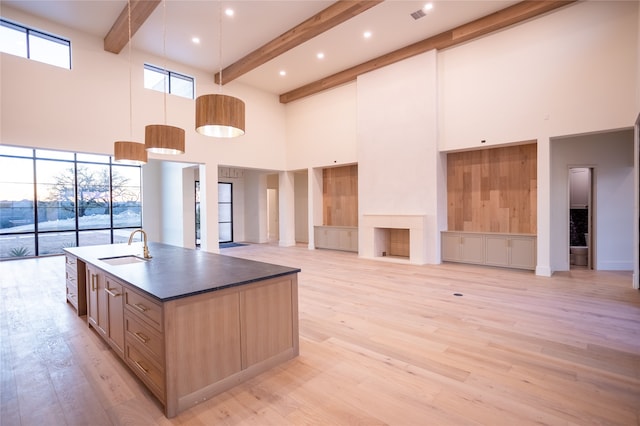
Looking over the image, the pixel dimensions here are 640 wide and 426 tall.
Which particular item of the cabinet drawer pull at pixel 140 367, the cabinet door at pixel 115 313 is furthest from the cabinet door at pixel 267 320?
the cabinet door at pixel 115 313

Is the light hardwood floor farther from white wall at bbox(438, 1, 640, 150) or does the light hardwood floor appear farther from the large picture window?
the large picture window

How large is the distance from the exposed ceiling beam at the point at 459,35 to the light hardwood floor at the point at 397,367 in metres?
4.92

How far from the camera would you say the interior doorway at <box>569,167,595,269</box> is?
6551 millimetres

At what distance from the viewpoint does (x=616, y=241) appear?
6.28 m

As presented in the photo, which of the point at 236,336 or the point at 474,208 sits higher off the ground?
the point at 474,208

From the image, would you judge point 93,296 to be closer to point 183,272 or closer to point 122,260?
point 122,260

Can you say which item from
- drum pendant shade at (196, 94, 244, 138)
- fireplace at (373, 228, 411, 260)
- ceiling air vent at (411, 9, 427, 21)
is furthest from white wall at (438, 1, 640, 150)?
drum pendant shade at (196, 94, 244, 138)

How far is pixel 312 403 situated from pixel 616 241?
7.40 m

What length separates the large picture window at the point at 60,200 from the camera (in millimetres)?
8430

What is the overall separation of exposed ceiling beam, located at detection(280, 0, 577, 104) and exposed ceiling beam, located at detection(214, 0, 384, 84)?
82.0 inches

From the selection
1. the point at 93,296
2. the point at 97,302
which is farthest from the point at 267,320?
the point at 93,296

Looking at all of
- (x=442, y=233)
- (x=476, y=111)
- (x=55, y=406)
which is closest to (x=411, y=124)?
(x=476, y=111)

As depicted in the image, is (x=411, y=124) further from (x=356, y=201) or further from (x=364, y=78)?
(x=356, y=201)

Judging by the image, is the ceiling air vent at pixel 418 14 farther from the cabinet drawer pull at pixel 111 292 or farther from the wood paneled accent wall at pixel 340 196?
the cabinet drawer pull at pixel 111 292
